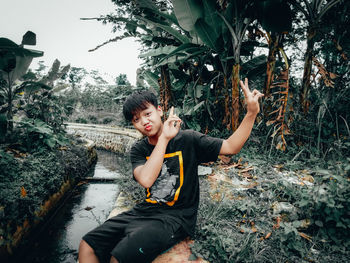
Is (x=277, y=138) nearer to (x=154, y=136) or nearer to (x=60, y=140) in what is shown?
(x=154, y=136)

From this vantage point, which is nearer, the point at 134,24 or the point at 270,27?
the point at 270,27

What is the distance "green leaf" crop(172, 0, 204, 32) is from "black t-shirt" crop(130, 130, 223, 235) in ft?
6.85

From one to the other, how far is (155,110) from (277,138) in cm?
229

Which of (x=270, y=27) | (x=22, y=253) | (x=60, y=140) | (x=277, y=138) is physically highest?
(x=270, y=27)

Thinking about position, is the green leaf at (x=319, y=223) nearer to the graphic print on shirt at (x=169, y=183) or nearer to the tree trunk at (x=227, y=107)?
the graphic print on shirt at (x=169, y=183)

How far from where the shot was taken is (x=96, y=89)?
49.3 feet

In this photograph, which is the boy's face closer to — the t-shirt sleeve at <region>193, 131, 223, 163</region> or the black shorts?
the t-shirt sleeve at <region>193, 131, 223, 163</region>

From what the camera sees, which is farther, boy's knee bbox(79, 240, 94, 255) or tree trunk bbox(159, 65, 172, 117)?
tree trunk bbox(159, 65, 172, 117)

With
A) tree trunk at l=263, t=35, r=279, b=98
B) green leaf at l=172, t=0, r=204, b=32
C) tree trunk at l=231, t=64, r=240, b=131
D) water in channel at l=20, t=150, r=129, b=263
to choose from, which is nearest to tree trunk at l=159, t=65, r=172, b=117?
green leaf at l=172, t=0, r=204, b=32

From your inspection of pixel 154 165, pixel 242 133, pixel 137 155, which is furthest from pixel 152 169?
pixel 242 133

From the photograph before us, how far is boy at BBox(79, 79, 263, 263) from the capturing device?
1178 millimetres

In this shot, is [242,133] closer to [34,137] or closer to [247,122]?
[247,122]

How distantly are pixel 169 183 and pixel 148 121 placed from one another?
17.7 inches

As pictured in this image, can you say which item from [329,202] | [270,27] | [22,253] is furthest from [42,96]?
[329,202]
